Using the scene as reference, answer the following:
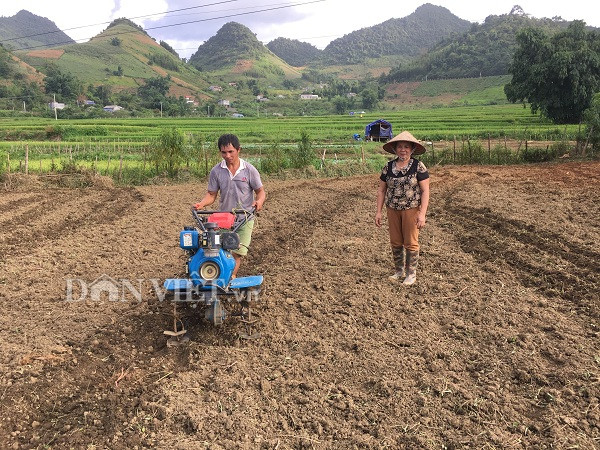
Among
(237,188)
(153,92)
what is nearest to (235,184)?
(237,188)

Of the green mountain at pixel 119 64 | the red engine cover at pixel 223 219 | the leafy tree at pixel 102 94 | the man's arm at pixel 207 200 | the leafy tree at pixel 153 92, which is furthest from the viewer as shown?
the green mountain at pixel 119 64

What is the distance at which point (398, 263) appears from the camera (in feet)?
17.8

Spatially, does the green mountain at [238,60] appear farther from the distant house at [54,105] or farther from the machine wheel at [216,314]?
the machine wheel at [216,314]

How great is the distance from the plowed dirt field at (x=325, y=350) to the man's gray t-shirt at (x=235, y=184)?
106 centimetres

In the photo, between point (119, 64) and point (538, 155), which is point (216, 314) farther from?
point (119, 64)

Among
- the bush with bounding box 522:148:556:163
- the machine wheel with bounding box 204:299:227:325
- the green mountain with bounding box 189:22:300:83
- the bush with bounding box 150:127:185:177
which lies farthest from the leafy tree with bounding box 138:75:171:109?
the machine wheel with bounding box 204:299:227:325

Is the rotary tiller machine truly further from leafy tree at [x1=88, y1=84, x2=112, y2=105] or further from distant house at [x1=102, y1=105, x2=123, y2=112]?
leafy tree at [x1=88, y1=84, x2=112, y2=105]

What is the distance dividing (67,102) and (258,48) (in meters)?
135

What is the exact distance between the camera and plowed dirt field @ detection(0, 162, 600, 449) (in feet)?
9.43

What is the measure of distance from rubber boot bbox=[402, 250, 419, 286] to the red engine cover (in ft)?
7.06

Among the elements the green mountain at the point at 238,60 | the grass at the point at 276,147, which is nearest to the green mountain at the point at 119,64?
Result: the green mountain at the point at 238,60

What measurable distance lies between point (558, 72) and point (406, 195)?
35.9 meters

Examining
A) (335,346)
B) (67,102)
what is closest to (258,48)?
(67,102)

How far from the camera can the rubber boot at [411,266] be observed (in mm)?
5211
